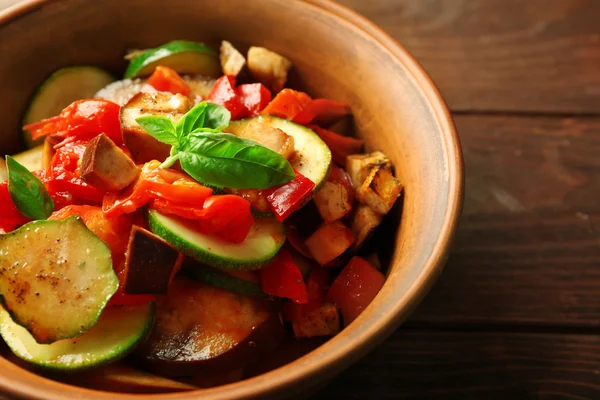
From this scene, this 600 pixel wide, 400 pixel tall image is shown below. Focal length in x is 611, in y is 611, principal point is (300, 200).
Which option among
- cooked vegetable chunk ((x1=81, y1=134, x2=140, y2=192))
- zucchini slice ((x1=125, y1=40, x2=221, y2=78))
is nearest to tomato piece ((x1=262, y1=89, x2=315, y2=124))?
zucchini slice ((x1=125, y1=40, x2=221, y2=78))

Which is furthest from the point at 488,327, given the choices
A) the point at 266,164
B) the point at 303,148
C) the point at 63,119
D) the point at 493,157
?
the point at 63,119

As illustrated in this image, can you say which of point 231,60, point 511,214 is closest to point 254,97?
point 231,60

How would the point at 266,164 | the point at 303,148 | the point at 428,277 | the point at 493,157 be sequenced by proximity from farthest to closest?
the point at 493,157, the point at 303,148, the point at 266,164, the point at 428,277

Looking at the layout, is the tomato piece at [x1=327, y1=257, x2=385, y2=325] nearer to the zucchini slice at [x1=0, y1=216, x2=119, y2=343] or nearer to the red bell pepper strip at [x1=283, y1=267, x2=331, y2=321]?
the red bell pepper strip at [x1=283, y1=267, x2=331, y2=321]

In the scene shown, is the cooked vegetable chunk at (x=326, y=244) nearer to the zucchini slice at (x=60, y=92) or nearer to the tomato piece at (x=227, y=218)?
the tomato piece at (x=227, y=218)

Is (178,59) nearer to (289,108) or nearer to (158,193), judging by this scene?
(289,108)

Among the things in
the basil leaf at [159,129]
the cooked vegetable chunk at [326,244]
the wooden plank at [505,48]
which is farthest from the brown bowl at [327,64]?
the wooden plank at [505,48]

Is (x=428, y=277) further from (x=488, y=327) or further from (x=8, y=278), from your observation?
(x=8, y=278)
